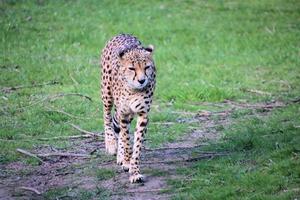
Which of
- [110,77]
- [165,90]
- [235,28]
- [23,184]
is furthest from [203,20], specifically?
[23,184]

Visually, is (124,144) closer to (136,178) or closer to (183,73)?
(136,178)

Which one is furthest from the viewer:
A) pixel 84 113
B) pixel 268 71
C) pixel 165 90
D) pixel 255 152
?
pixel 268 71

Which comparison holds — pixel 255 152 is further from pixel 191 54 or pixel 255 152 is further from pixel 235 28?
pixel 235 28

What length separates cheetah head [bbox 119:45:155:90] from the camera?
338 inches

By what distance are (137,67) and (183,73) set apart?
Result: 5884mm

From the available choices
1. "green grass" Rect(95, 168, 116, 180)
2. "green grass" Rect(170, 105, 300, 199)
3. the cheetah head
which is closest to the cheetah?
the cheetah head

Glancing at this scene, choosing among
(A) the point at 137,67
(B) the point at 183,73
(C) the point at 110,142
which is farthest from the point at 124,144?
(B) the point at 183,73

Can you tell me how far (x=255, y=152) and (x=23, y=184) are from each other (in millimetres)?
2684

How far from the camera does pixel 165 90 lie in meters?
13.3

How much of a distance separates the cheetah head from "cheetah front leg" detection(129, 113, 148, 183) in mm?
394

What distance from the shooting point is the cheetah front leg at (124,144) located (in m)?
9.07

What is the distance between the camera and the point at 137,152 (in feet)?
28.8

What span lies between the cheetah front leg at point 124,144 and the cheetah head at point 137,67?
0.53 metres

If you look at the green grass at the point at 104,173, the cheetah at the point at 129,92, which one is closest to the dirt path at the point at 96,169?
the green grass at the point at 104,173
